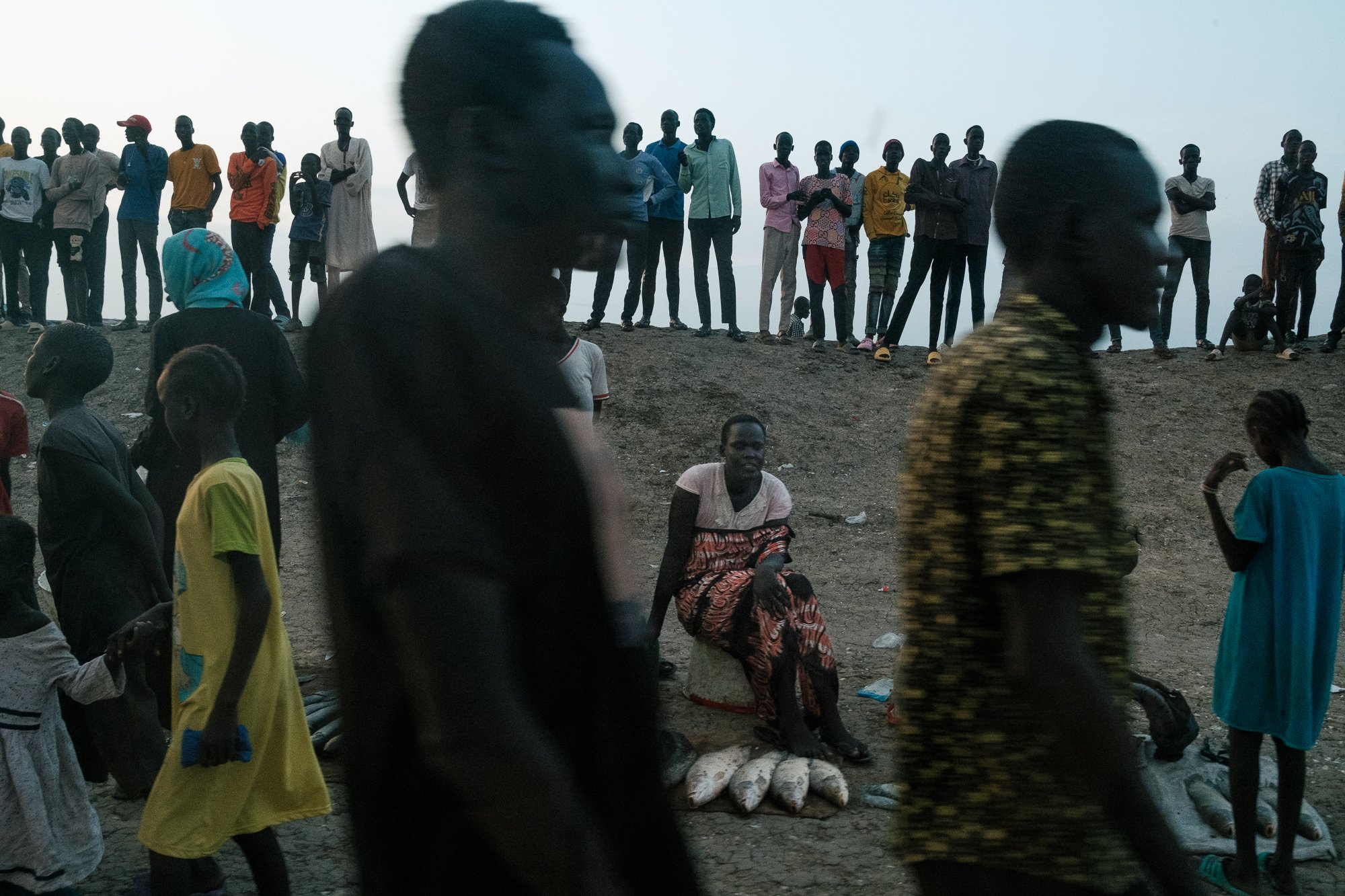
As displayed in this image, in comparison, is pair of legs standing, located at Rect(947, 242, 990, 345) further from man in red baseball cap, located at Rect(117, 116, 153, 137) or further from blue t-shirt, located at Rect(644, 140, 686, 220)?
man in red baseball cap, located at Rect(117, 116, 153, 137)

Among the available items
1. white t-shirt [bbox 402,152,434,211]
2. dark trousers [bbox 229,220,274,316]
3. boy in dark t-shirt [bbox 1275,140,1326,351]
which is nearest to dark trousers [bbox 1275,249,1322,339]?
boy in dark t-shirt [bbox 1275,140,1326,351]

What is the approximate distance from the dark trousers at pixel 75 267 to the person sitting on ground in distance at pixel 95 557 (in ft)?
29.7

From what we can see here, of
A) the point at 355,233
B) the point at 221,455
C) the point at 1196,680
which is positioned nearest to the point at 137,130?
the point at 355,233

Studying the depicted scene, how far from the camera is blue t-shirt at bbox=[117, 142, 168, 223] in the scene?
1138 centimetres

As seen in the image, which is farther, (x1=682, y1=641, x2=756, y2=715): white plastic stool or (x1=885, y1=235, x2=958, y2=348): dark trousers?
(x1=885, y1=235, x2=958, y2=348): dark trousers

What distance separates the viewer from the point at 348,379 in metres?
0.97

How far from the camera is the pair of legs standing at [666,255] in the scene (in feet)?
38.8

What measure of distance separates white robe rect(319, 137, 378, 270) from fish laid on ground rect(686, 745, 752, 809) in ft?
26.0

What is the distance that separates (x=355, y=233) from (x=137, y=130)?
2.55 metres

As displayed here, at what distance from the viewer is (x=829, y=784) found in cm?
458

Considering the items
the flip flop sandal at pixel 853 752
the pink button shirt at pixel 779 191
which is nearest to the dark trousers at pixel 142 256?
the pink button shirt at pixel 779 191

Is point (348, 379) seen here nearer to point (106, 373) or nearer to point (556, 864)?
point (556, 864)

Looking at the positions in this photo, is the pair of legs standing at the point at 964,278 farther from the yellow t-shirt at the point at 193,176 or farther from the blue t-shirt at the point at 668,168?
the yellow t-shirt at the point at 193,176

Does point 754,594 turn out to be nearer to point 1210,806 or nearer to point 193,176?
point 1210,806
